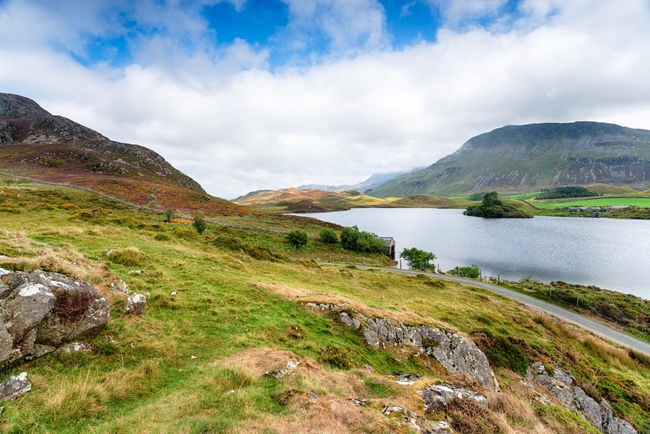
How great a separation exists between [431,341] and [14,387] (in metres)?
19.7

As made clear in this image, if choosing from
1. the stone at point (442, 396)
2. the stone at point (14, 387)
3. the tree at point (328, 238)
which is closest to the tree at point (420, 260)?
the tree at point (328, 238)

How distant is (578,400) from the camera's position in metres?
19.7

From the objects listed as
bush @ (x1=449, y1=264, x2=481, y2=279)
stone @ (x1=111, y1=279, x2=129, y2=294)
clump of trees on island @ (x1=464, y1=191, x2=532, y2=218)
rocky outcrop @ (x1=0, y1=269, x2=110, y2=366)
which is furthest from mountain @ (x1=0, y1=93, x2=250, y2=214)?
clump of trees on island @ (x1=464, y1=191, x2=532, y2=218)

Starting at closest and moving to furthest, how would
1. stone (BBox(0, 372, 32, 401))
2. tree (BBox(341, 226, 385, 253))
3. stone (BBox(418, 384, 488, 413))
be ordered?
stone (BBox(0, 372, 32, 401)) < stone (BBox(418, 384, 488, 413)) < tree (BBox(341, 226, 385, 253))

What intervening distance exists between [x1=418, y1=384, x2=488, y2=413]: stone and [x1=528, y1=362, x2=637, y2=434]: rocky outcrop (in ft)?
42.8

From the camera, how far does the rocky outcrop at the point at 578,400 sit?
1884 cm

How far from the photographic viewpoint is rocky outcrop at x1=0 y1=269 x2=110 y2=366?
8.35m

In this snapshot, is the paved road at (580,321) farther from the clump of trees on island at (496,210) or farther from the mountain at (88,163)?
the clump of trees on island at (496,210)

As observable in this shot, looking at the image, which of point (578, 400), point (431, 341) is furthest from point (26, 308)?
point (578, 400)

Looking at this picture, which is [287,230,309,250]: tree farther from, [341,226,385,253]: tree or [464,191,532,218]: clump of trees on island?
[464,191,532,218]: clump of trees on island

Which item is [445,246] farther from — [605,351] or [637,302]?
→ [605,351]

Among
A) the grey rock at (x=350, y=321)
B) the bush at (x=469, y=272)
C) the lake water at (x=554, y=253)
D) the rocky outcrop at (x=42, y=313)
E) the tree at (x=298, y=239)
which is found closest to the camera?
the rocky outcrop at (x=42, y=313)

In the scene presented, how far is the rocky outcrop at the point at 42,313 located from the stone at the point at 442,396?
1261cm

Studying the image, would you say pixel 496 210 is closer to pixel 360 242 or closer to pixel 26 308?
pixel 360 242
